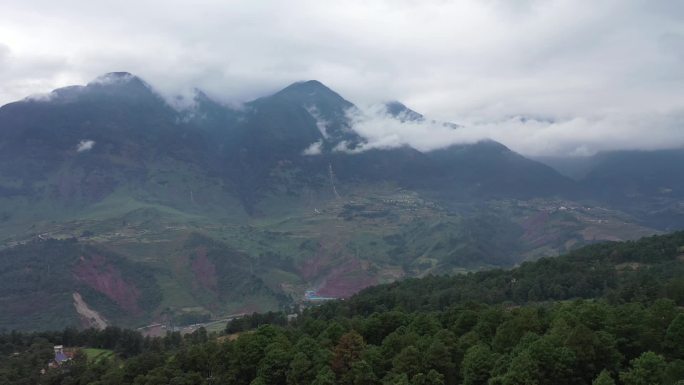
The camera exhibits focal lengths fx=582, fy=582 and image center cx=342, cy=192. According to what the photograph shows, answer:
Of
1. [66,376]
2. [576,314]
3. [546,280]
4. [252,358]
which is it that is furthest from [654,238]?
[66,376]

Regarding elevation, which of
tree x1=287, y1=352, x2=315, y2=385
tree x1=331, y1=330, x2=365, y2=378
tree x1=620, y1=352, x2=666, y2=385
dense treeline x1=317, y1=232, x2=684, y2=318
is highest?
tree x1=620, y1=352, x2=666, y2=385

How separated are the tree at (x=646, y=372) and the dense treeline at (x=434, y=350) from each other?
9 cm

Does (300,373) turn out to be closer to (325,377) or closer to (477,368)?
(325,377)

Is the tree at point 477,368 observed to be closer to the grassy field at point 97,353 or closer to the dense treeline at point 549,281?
the dense treeline at point 549,281

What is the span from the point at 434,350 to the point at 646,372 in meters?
20.3

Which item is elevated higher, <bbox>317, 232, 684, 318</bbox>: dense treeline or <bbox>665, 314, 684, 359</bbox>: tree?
<bbox>665, 314, 684, 359</bbox>: tree

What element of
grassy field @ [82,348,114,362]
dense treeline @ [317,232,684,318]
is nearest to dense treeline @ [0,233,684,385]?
grassy field @ [82,348,114,362]

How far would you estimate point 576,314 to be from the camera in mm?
66188

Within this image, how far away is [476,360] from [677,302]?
151 ft

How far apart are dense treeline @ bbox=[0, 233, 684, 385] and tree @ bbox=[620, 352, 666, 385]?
90 millimetres

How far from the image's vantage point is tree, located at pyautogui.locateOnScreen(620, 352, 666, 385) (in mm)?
47469

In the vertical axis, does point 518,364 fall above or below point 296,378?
above

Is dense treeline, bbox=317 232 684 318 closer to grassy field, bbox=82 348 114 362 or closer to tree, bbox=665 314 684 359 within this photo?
grassy field, bbox=82 348 114 362

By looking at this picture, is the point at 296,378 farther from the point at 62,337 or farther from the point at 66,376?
the point at 62,337
